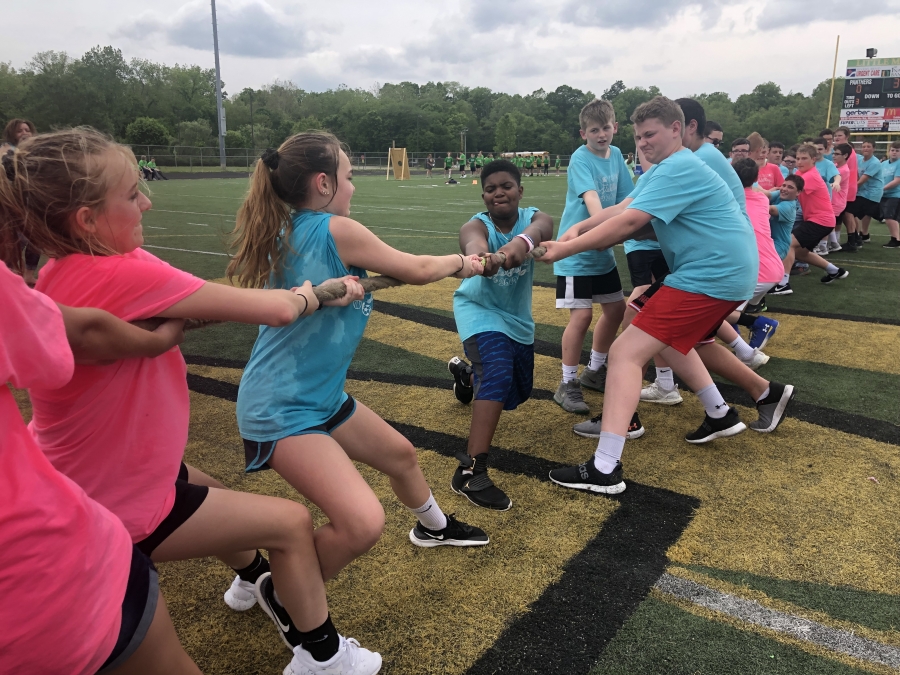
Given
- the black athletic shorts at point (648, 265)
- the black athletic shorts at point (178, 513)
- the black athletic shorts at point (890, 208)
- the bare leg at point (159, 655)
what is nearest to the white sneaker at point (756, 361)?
the black athletic shorts at point (648, 265)

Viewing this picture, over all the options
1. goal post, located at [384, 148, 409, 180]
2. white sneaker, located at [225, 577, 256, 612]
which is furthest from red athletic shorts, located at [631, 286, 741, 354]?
goal post, located at [384, 148, 409, 180]

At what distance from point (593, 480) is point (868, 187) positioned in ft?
42.6

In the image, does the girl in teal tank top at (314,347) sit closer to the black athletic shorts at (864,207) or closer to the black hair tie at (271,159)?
the black hair tie at (271,159)

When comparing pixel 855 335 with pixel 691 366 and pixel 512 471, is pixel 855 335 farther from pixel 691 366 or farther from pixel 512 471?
pixel 512 471

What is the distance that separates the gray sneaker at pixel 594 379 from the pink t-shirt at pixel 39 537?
173 inches

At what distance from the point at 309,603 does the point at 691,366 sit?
10.1 feet

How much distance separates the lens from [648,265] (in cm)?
524

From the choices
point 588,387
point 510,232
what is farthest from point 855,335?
point 510,232

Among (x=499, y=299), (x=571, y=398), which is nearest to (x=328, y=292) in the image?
(x=499, y=299)

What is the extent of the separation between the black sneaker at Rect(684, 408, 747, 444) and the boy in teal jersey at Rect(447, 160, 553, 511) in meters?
1.33

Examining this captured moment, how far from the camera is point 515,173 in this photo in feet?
12.0

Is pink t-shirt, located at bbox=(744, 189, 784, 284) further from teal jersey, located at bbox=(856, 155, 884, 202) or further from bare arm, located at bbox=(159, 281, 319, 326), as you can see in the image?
teal jersey, located at bbox=(856, 155, 884, 202)

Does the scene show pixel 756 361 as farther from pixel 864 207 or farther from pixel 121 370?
pixel 864 207

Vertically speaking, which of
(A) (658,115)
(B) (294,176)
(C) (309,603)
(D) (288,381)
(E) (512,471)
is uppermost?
(A) (658,115)
